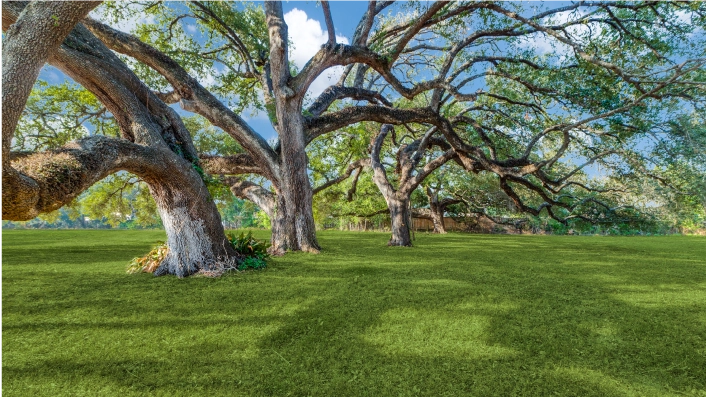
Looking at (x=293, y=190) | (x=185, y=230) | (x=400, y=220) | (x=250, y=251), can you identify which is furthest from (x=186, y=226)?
(x=400, y=220)

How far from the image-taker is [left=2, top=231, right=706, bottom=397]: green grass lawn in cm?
171

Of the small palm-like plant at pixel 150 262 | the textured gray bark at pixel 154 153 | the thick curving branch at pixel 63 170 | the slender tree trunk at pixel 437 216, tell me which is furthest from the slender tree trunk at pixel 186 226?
the slender tree trunk at pixel 437 216

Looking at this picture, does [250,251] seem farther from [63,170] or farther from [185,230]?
[63,170]

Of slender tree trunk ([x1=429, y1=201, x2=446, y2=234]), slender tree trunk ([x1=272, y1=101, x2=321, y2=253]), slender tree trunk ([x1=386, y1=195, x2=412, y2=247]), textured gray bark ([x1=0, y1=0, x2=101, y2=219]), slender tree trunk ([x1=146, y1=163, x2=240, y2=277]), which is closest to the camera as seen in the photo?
textured gray bark ([x1=0, y1=0, x2=101, y2=219])

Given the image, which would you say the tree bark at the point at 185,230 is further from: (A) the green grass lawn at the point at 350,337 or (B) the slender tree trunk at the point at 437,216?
(B) the slender tree trunk at the point at 437,216

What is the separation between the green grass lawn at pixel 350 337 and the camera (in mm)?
1710

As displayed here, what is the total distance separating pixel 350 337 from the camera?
7.59 ft

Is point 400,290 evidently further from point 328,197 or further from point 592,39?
point 328,197

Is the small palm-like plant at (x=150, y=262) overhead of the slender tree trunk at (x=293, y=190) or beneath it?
beneath

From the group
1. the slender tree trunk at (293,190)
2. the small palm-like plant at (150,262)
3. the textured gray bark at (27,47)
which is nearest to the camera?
the textured gray bark at (27,47)

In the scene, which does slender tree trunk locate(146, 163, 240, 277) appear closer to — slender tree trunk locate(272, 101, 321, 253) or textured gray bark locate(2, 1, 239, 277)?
textured gray bark locate(2, 1, 239, 277)

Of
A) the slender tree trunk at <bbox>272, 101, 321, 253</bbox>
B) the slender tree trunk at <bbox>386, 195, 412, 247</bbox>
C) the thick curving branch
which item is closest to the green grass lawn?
the thick curving branch

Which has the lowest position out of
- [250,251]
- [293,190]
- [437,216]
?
[250,251]

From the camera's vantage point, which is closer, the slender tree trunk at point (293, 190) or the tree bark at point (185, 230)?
the tree bark at point (185, 230)
